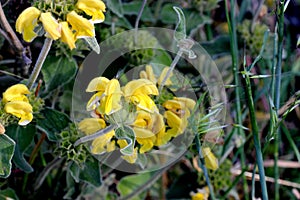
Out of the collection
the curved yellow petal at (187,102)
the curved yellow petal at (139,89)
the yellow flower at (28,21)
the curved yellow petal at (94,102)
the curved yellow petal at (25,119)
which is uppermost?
the yellow flower at (28,21)

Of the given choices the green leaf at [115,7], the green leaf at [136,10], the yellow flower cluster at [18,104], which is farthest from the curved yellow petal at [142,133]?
the green leaf at [136,10]

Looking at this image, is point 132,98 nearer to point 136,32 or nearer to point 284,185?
point 136,32

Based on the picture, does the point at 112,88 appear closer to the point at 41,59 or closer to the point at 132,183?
the point at 41,59

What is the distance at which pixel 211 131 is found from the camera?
70 centimetres

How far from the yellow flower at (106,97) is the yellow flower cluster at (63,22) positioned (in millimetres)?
56

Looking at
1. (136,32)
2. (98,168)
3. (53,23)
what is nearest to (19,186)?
(98,168)

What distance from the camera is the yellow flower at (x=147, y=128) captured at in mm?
615

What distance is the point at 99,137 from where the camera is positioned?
650 millimetres

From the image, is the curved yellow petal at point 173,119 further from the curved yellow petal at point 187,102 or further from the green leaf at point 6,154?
the green leaf at point 6,154

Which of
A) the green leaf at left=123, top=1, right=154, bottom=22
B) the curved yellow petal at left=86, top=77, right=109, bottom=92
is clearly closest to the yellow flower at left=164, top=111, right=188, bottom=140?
the curved yellow petal at left=86, top=77, right=109, bottom=92

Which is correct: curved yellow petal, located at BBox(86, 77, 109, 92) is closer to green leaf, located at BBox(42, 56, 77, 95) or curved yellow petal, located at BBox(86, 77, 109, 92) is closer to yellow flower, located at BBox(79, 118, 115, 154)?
yellow flower, located at BBox(79, 118, 115, 154)

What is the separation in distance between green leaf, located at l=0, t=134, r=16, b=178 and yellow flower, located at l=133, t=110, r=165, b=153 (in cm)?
14

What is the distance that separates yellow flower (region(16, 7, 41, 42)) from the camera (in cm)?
56

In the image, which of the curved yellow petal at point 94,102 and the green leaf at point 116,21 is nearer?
the curved yellow petal at point 94,102
